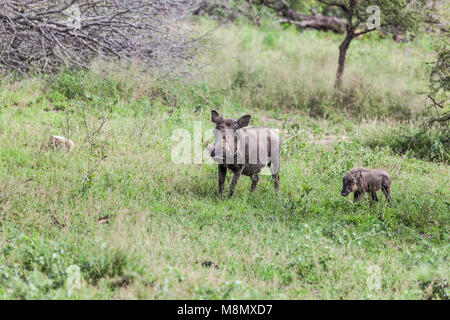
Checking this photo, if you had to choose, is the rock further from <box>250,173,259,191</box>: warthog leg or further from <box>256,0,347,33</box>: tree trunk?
<box>256,0,347,33</box>: tree trunk

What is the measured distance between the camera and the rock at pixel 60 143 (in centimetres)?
887

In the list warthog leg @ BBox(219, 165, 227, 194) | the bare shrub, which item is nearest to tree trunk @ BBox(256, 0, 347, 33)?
the bare shrub

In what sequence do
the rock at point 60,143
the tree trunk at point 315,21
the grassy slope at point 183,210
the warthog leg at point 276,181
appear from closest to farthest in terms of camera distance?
the grassy slope at point 183,210, the warthog leg at point 276,181, the rock at point 60,143, the tree trunk at point 315,21

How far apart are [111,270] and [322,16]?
66.0 feet

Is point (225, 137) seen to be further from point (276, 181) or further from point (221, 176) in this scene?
point (276, 181)

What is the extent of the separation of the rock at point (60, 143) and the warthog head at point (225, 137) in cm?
280

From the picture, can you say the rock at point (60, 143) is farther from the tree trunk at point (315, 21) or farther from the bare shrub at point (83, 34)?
the tree trunk at point (315, 21)

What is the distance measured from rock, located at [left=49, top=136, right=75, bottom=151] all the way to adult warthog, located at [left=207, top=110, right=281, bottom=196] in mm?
2653

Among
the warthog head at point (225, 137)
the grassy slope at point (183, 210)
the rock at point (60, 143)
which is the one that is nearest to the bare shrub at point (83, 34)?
the grassy slope at point (183, 210)

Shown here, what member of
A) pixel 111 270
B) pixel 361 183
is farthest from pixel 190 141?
pixel 111 270

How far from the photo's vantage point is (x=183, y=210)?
23.8 ft

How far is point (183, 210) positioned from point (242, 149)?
1421 millimetres

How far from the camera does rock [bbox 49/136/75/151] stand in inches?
349
